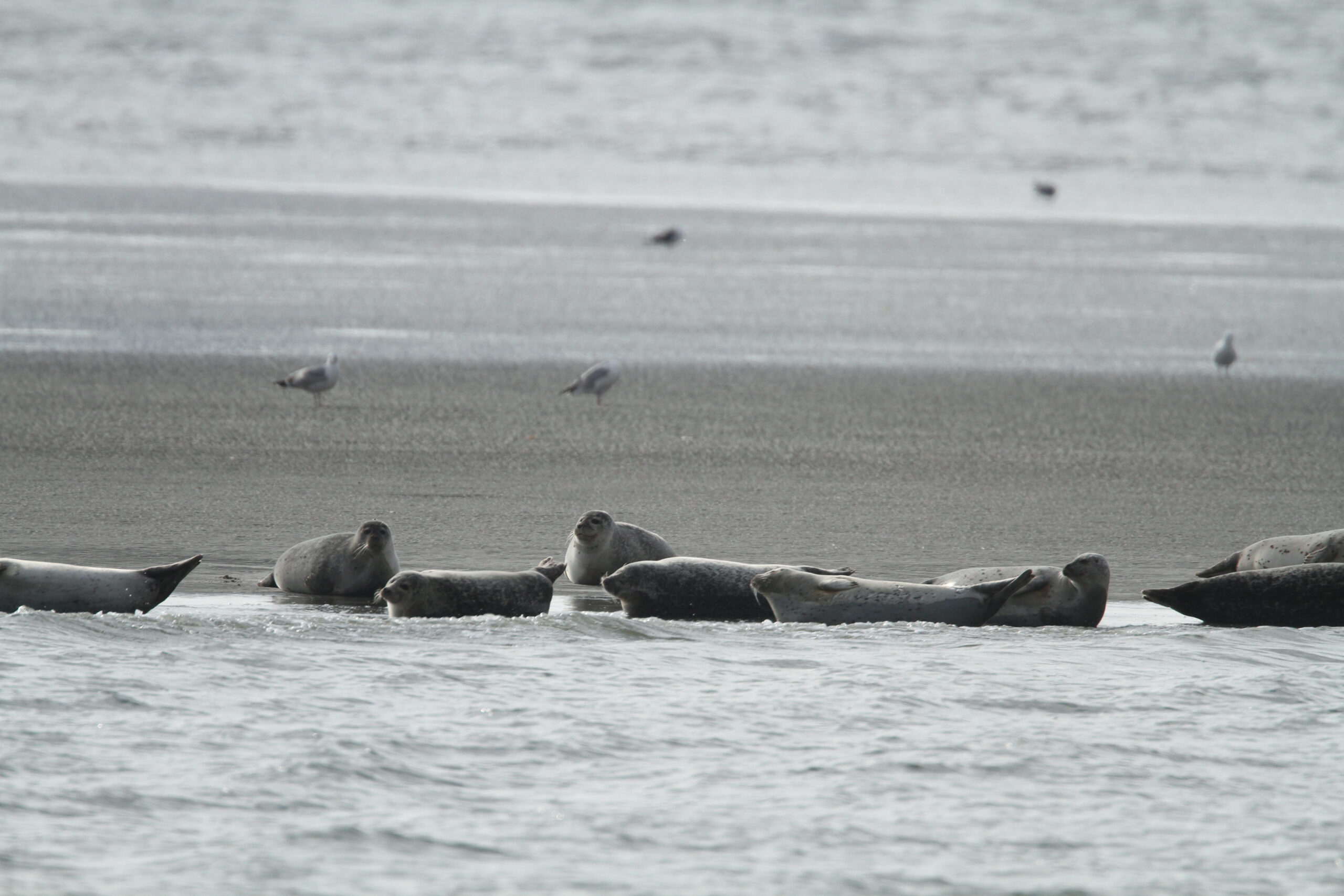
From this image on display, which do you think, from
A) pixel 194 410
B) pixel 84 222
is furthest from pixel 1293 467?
pixel 84 222

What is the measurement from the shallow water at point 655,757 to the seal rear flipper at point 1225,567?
0.82 metres

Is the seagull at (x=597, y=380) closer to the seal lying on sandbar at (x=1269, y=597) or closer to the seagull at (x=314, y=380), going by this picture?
the seagull at (x=314, y=380)

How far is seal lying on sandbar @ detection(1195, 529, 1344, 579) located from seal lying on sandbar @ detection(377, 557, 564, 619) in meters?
2.71

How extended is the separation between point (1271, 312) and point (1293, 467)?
472 inches

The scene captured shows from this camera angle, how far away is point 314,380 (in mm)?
11344

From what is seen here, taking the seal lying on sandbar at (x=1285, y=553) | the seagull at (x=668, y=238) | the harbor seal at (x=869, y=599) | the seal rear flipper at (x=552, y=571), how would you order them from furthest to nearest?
1. the seagull at (x=668, y=238)
2. the seal lying on sandbar at (x=1285, y=553)
3. the seal rear flipper at (x=552, y=571)
4. the harbor seal at (x=869, y=599)

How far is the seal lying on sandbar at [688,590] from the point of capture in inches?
242

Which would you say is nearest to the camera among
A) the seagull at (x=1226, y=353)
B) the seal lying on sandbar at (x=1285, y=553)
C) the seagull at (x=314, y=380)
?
the seal lying on sandbar at (x=1285, y=553)

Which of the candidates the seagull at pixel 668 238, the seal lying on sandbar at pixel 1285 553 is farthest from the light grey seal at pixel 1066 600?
the seagull at pixel 668 238

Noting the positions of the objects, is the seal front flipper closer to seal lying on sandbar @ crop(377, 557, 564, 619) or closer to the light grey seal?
the light grey seal

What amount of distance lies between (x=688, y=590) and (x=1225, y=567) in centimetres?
232

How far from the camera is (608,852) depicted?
3.96 meters

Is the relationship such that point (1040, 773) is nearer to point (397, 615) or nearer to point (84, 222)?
point (397, 615)

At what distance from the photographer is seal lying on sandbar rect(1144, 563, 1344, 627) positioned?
618cm
